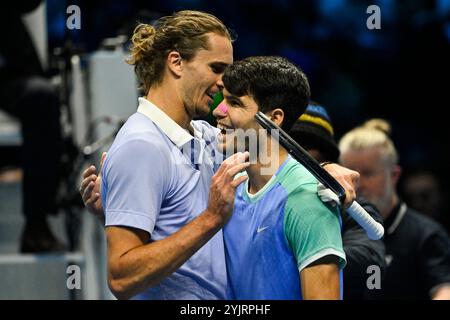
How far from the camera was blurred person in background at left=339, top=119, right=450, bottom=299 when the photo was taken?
457cm

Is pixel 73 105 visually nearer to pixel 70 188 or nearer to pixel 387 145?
pixel 70 188

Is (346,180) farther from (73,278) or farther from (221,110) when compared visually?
(73,278)

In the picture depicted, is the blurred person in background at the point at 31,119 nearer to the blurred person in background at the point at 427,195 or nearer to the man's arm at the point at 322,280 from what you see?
the man's arm at the point at 322,280

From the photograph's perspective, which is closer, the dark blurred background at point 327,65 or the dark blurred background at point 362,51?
the dark blurred background at point 327,65

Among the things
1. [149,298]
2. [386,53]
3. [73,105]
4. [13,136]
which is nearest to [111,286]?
[149,298]

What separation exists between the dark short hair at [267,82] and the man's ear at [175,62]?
5.2 inches

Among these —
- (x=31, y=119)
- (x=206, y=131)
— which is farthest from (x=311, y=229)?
(x=31, y=119)

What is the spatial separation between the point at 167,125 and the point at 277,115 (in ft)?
0.97

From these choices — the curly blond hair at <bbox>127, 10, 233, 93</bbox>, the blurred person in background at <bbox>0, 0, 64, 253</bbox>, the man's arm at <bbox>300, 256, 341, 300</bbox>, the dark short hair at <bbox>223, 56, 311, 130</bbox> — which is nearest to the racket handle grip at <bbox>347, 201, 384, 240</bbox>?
the man's arm at <bbox>300, 256, 341, 300</bbox>

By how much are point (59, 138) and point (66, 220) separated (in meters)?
0.36

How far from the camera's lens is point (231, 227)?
2986 mm

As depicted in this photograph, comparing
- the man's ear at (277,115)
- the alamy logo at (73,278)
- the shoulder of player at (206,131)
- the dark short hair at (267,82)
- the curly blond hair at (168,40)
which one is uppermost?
the curly blond hair at (168,40)

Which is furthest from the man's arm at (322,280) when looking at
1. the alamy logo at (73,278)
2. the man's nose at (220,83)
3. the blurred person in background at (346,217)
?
the alamy logo at (73,278)

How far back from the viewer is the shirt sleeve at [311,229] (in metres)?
2.76
